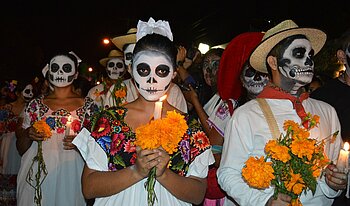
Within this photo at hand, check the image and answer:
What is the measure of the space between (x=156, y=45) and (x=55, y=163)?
9.11 feet

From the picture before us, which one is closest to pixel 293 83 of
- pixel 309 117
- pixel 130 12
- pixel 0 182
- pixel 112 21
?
pixel 309 117

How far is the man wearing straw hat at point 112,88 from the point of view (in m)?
5.78

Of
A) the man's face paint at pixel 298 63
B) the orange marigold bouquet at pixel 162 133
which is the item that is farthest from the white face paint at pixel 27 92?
the orange marigold bouquet at pixel 162 133

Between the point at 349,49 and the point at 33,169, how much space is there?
3534mm

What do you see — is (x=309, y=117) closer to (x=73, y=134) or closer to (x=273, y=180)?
(x=273, y=180)

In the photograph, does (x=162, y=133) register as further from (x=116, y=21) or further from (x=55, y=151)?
(x=116, y=21)

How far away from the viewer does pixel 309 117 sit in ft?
11.3

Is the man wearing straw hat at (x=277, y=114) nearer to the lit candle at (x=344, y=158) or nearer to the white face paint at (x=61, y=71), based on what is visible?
the lit candle at (x=344, y=158)

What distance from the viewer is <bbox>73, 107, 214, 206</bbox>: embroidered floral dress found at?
11.9 feet

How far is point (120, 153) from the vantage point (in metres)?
3.61

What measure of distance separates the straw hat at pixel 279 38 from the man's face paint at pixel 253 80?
2.36 ft

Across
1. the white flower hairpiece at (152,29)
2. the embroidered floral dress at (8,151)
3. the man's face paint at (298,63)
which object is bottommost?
the embroidered floral dress at (8,151)

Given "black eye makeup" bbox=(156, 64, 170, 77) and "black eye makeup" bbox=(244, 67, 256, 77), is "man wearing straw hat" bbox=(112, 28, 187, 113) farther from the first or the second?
"black eye makeup" bbox=(156, 64, 170, 77)

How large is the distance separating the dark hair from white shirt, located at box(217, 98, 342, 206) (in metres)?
0.65
